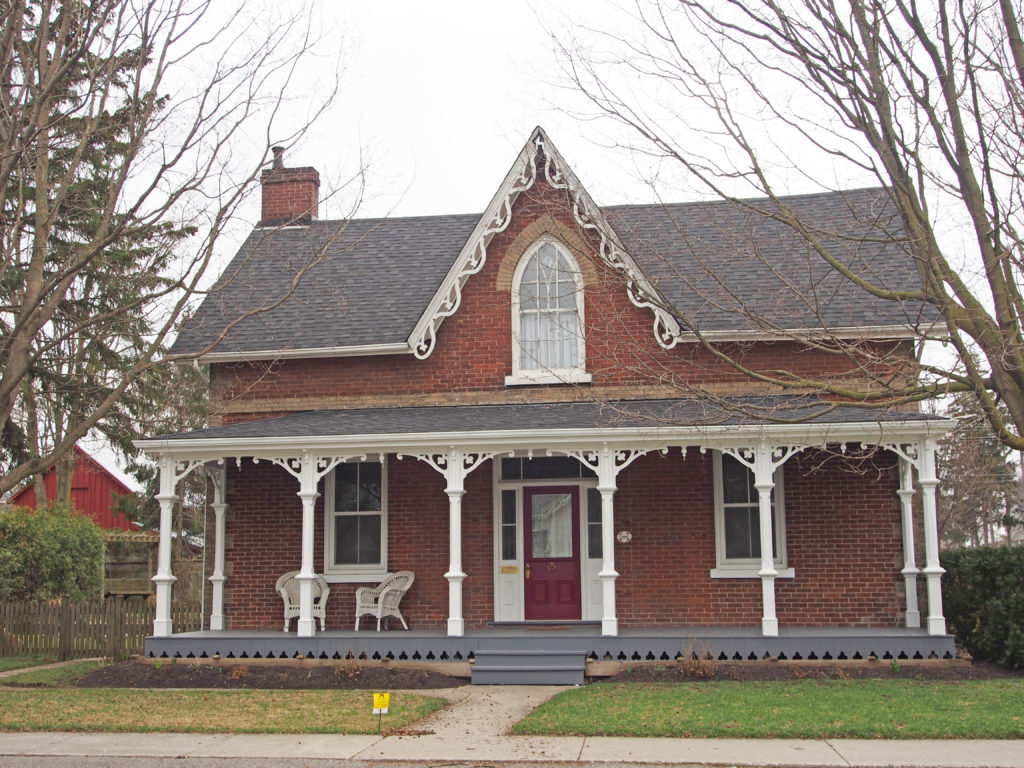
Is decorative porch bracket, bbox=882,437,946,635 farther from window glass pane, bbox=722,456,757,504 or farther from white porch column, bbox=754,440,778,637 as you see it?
window glass pane, bbox=722,456,757,504

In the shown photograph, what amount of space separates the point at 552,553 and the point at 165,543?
19.3ft

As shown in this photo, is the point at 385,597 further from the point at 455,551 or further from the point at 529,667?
the point at 529,667

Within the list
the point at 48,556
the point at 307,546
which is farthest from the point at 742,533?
the point at 48,556

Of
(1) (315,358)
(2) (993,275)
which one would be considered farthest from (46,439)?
(2) (993,275)

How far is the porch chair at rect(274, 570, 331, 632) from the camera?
54.1 ft

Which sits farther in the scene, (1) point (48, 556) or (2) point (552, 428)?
(1) point (48, 556)

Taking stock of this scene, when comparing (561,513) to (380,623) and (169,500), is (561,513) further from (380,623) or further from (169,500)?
(169,500)

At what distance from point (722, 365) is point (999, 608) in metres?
5.29

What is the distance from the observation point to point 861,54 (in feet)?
33.7

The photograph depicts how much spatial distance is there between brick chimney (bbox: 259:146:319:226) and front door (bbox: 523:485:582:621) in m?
8.57

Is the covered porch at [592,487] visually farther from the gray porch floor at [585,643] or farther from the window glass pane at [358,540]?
the window glass pane at [358,540]

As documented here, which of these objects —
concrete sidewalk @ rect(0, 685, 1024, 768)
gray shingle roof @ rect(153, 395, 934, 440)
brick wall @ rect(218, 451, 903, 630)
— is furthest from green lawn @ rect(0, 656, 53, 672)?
concrete sidewalk @ rect(0, 685, 1024, 768)

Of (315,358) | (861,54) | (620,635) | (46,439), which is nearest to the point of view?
(861,54)

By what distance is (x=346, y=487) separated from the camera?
17.4 meters
